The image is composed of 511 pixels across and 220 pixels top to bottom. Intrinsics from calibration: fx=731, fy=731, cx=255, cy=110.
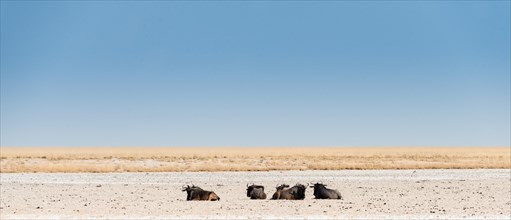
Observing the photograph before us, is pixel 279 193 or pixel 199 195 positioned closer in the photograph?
pixel 199 195

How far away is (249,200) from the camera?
67.3 ft

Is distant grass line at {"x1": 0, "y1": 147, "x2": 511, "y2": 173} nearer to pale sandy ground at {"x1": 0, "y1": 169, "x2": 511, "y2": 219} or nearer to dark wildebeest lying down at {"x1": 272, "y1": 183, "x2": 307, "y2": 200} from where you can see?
pale sandy ground at {"x1": 0, "y1": 169, "x2": 511, "y2": 219}

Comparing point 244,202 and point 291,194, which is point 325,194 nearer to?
point 291,194

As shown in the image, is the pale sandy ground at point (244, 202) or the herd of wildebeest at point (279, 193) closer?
the pale sandy ground at point (244, 202)

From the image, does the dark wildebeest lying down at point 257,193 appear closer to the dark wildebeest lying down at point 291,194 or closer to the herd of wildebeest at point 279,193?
the herd of wildebeest at point 279,193

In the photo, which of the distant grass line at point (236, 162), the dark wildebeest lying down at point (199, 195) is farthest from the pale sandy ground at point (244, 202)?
the distant grass line at point (236, 162)

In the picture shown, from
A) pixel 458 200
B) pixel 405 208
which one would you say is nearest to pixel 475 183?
pixel 458 200

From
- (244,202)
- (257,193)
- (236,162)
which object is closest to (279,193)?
(257,193)

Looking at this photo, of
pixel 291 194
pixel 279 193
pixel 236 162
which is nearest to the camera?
pixel 291 194

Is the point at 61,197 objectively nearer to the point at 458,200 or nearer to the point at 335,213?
the point at 335,213

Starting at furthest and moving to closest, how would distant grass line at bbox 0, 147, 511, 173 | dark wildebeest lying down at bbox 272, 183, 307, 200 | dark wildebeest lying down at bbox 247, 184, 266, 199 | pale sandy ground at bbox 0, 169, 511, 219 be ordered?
distant grass line at bbox 0, 147, 511, 173
dark wildebeest lying down at bbox 247, 184, 266, 199
dark wildebeest lying down at bbox 272, 183, 307, 200
pale sandy ground at bbox 0, 169, 511, 219

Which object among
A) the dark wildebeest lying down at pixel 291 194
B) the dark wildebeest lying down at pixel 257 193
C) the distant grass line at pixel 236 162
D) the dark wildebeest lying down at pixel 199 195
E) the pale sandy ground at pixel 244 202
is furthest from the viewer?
the distant grass line at pixel 236 162

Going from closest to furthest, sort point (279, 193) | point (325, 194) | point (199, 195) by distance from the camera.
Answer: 1. point (199, 195)
2. point (279, 193)
3. point (325, 194)

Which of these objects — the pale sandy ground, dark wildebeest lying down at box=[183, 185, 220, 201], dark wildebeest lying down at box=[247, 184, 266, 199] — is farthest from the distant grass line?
dark wildebeest lying down at box=[183, 185, 220, 201]
